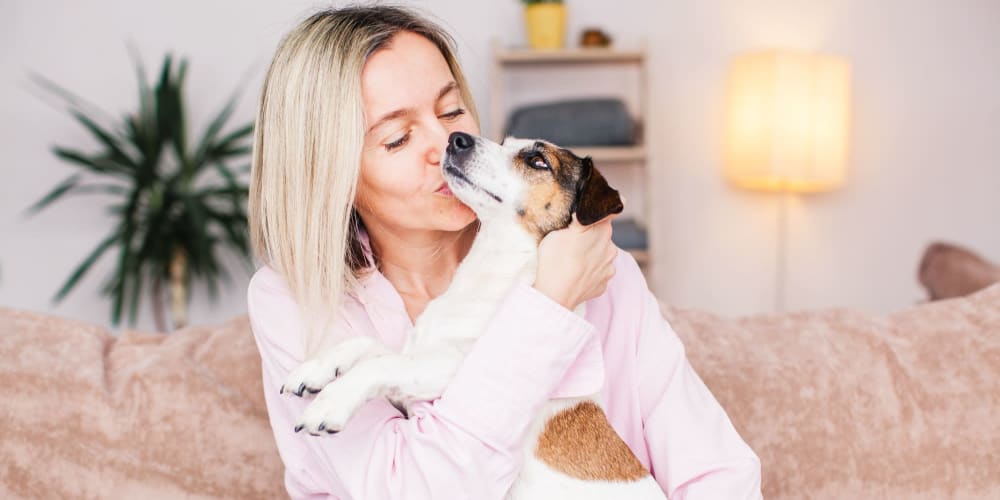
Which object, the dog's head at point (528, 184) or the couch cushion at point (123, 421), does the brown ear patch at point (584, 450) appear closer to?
the dog's head at point (528, 184)

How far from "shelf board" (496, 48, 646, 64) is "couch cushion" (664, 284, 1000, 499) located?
2330 millimetres

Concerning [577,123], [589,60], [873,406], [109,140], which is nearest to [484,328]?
[873,406]

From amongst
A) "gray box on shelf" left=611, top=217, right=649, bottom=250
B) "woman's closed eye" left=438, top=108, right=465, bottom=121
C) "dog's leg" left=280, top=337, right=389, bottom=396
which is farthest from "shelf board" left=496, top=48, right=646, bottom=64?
"dog's leg" left=280, top=337, right=389, bottom=396

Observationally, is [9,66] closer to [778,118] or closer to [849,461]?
[778,118]

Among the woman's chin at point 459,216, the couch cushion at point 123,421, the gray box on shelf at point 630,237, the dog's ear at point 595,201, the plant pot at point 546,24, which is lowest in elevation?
the gray box on shelf at point 630,237

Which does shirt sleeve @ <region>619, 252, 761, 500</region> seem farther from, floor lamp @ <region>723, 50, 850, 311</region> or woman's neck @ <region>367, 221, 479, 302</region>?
floor lamp @ <region>723, 50, 850, 311</region>

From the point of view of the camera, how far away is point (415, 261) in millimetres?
1606

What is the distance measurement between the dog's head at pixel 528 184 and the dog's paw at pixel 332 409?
0.42 meters

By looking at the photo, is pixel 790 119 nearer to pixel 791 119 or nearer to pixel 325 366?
pixel 791 119

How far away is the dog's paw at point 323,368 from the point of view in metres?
1.24

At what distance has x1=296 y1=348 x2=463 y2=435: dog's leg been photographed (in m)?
1.13

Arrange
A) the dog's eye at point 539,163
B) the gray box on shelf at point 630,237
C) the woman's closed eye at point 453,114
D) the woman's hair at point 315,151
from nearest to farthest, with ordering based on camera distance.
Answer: the woman's hair at point 315,151, the woman's closed eye at point 453,114, the dog's eye at point 539,163, the gray box on shelf at point 630,237

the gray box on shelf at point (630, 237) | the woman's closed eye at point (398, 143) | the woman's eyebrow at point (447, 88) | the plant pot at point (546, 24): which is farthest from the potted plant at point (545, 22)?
the woman's closed eye at point (398, 143)

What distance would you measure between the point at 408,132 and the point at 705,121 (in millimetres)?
3473
